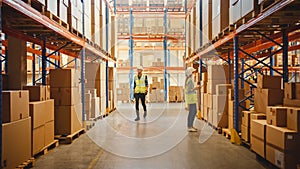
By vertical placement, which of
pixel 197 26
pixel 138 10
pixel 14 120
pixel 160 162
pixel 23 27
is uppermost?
pixel 138 10

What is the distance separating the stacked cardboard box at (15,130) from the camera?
4516 mm

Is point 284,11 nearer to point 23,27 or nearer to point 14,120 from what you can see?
point 14,120

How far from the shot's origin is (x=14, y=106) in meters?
4.84

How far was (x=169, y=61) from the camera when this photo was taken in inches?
992

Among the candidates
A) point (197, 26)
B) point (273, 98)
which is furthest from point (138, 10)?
point (273, 98)

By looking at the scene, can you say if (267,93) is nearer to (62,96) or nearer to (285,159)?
(285,159)

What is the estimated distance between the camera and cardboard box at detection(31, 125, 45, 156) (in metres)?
5.72

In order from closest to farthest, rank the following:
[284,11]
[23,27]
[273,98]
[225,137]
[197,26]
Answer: [284,11]
[273,98]
[23,27]
[225,137]
[197,26]

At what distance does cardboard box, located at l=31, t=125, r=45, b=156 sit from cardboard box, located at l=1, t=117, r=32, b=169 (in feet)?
1.05

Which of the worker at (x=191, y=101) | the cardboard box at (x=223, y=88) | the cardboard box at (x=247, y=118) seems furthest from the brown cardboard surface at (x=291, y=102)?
the worker at (x=191, y=101)

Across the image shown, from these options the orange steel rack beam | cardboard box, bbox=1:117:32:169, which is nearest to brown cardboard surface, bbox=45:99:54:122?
cardboard box, bbox=1:117:32:169

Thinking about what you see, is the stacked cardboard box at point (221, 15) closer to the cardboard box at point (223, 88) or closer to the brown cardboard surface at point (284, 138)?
the cardboard box at point (223, 88)

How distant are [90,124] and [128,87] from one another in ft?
37.5

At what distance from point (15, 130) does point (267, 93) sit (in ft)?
14.3
